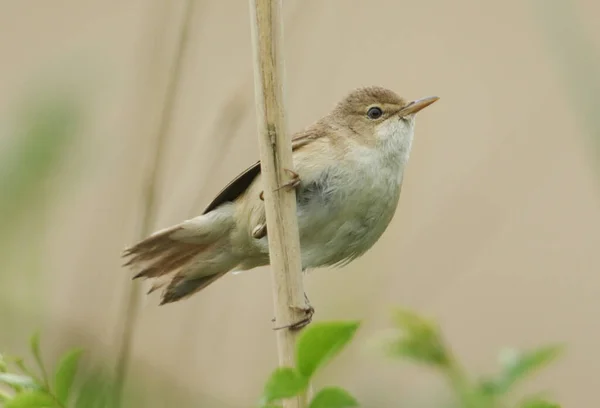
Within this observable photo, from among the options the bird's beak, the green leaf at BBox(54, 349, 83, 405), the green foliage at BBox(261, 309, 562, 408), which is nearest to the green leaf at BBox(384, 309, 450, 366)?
the green foliage at BBox(261, 309, 562, 408)

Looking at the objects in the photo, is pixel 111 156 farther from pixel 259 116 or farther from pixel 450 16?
pixel 450 16

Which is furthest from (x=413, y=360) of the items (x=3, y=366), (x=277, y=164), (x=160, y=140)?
(x=160, y=140)

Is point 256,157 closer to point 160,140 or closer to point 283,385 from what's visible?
point 160,140

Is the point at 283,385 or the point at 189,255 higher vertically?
the point at 189,255

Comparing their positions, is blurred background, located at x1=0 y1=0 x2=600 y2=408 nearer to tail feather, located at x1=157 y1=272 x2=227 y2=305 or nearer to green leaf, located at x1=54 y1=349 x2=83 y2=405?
tail feather, located at x1=157 y1=272 x2=227 y2=305

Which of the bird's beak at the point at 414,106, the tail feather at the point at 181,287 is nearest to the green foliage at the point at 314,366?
the tail feather at the point at 181,287

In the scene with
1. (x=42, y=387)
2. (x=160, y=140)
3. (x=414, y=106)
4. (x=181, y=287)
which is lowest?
(x=42, y=387)
